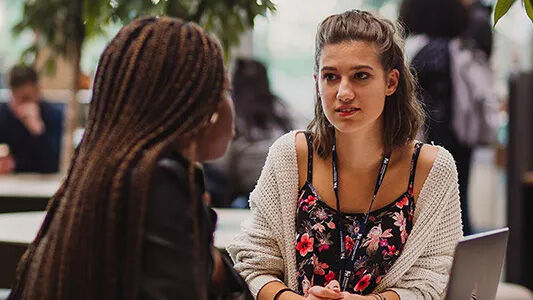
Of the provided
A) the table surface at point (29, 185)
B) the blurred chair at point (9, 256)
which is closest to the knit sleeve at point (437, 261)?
the blurred chair at point (9, 256)

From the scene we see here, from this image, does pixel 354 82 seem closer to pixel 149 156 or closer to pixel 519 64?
pixel 149 156

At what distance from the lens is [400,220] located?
6.55 feet

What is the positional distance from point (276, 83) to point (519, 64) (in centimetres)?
230

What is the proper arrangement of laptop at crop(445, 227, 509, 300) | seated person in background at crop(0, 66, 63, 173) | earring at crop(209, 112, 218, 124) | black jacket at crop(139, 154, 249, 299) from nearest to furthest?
black jacket at crop(139, 154, 249, 299) < earring at crop(209, 112, 218, 124) < laptop at crop(445, 227, 509, 300) < seated person in background at crop(0, 66, 63, 173)

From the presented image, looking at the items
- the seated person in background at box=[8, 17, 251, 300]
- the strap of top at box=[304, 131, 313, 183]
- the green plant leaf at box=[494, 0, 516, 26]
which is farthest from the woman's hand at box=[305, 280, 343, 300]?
the green plant leaf at box=[494, 0, 516, 26]

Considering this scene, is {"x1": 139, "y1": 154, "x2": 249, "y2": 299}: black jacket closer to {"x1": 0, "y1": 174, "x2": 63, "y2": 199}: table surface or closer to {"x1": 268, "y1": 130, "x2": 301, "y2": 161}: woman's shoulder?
{"x1": 268, "y1": 130, "x2": 301, "y2": 161}: woman's shoulder

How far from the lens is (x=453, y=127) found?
4215 mm

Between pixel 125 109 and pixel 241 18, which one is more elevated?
pixel 241 18

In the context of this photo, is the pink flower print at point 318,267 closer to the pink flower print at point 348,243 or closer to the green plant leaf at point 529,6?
the pink flower print at point 348,243

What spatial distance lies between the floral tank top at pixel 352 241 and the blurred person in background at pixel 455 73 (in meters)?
1.95

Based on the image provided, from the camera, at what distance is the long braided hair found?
136cm

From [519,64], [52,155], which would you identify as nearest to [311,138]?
[52,155]

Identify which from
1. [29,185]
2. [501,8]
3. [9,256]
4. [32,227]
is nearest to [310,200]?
[501,8]

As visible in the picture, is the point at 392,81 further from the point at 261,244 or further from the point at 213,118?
the point at 213,118
